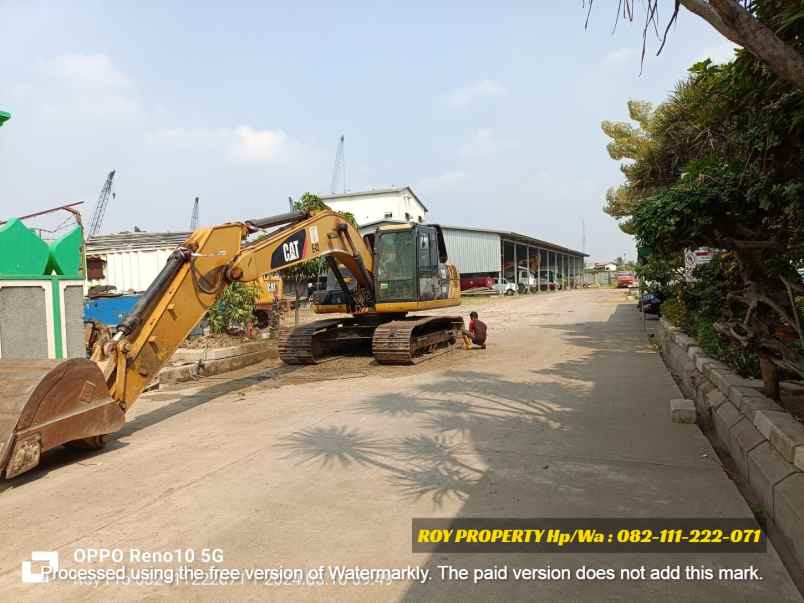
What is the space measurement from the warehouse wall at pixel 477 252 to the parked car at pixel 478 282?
5.46 ft

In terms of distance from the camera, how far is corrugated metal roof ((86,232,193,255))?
83.6 ft

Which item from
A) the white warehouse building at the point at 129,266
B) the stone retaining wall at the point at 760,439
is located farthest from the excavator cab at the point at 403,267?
the white warehouse building at the point at 129,266

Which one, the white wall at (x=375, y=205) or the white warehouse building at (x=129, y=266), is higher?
the white wall at (x=375, y=205)

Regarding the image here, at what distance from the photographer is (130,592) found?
3146 mm

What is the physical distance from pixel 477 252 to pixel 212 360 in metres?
40.2

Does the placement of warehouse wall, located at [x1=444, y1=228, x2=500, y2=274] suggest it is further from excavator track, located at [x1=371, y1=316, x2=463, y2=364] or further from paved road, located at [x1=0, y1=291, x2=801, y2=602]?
paved road, located at [x1=0, y1=291, x2=801, y2=602]

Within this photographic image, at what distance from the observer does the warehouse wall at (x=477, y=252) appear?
161 feet

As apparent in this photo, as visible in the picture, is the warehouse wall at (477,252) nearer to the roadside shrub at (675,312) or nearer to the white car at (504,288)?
the white car at (504,288)

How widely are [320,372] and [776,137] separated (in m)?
8.43

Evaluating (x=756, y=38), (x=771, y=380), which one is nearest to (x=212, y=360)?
(x=771, y=380)

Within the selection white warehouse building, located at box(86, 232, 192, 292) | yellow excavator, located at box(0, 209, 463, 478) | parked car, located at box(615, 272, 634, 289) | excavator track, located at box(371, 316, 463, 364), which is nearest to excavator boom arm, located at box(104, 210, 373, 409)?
yellow excavator, located at box(0, 209, 463, 478)

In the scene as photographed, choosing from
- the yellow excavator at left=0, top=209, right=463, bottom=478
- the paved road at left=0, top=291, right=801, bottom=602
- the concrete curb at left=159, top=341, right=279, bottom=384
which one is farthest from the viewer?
the concrete curb at left=159, top=341, right=279, bottom=384

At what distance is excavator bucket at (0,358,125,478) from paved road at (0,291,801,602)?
0.33m

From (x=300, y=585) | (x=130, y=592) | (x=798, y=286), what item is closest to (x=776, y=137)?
(x=798, y=286)
